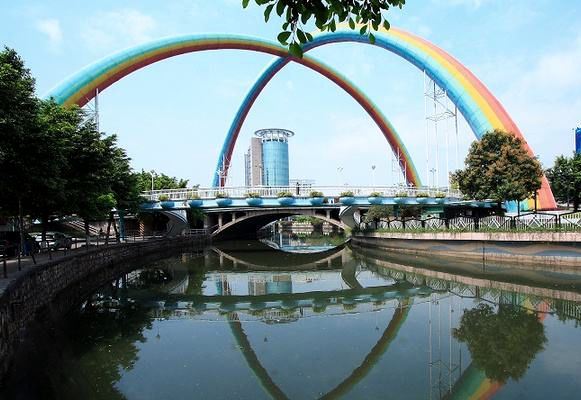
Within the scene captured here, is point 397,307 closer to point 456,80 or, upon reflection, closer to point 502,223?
point 502,223

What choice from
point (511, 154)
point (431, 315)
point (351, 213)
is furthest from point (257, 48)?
point (431, 315)

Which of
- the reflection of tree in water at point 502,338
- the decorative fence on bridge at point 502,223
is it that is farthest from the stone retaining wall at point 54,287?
the decorative fence on bridge at point 502,223

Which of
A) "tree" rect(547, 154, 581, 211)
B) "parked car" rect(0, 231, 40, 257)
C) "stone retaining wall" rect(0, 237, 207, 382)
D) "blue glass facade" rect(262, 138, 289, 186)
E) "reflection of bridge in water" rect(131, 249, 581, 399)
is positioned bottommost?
"reflection of bridge in water" rect(131, 249, 581, 399)

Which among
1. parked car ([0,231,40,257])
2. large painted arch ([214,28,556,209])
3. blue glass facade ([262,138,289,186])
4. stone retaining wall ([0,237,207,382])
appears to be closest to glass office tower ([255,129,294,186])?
blue glass facade ([262,138,289,186])

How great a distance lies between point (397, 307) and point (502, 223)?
599 inches

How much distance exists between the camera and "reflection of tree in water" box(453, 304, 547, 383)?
917 centimetres

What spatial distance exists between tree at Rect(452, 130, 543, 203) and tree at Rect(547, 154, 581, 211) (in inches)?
430

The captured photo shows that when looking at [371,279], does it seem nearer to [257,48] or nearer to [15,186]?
[15,186]

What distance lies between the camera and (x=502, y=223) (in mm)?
27359

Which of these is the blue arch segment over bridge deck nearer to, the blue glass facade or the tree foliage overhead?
the tree foliage overhead

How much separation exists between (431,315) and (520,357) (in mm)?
4446

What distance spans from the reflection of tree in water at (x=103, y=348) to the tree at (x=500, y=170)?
2335 centimetres

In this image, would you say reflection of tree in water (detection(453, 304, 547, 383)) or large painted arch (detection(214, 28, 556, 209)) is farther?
large painted arch (detection(214, 28, 556, 209))

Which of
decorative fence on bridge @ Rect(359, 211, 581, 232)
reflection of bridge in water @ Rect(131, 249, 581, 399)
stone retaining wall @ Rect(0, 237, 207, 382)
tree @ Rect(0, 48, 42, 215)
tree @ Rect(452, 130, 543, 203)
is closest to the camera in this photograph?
reflection of bridge in water @ Rect(131, 249, 581, 399)
